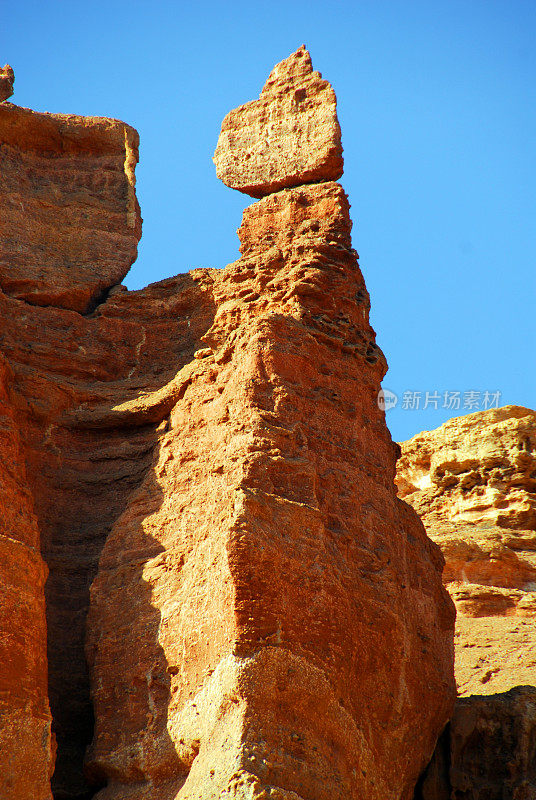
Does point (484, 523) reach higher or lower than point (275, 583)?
higher

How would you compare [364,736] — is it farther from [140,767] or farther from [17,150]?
[17,150]

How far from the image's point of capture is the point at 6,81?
1638 cm

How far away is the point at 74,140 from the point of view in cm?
1639

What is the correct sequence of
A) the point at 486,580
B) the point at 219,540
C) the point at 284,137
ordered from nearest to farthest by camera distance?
1. the point at 219,540
2. the point at 284,137
3. the point at 486,580

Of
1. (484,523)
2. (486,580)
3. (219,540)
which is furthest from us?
(484,523)

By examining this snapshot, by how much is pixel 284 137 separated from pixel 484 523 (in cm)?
951

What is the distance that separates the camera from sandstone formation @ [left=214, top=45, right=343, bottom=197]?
14.2 meters


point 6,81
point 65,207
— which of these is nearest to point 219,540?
point 65,207

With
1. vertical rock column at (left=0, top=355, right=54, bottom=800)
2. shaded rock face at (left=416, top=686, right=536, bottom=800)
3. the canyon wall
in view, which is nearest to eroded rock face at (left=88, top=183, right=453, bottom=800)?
shaded rock face at (left=416, top=686, right=536, bottom=800)

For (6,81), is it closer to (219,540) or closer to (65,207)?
(65,207)

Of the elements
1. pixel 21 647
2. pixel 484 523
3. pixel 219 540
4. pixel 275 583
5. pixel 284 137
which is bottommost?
pixel 21 647

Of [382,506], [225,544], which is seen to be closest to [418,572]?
[382,506]

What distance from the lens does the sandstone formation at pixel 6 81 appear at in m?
16.3

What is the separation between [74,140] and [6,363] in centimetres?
549
